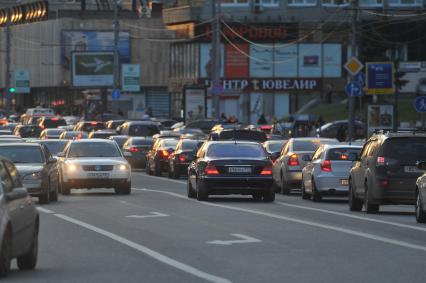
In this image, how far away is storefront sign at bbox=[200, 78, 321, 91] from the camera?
105875 mm

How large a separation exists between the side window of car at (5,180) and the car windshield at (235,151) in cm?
1699

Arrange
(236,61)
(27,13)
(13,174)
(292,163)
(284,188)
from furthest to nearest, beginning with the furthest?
(27,13) < (236,61) < (284,188) < (292,163) < (13,174)

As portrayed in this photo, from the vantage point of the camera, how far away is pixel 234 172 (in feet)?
101

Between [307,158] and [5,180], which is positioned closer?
[5,180]

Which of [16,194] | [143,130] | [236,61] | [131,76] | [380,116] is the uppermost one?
[236,61]

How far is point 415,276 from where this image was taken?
14.4 meters

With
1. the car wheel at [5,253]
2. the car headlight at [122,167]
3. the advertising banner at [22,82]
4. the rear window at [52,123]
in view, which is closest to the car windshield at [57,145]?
the car headlight at [122,167]

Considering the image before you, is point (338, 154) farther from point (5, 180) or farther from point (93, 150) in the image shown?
point (5, 180)

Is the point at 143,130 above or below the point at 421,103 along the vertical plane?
below

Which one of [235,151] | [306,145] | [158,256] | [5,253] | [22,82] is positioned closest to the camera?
[5,253]

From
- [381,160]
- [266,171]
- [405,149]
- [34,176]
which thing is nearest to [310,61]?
[266,171]

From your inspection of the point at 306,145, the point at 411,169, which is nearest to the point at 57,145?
the point at 306,145

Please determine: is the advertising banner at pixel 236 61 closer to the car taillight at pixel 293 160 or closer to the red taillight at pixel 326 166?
the car taillight at pixel 293 160

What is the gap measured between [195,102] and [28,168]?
51.9 m
